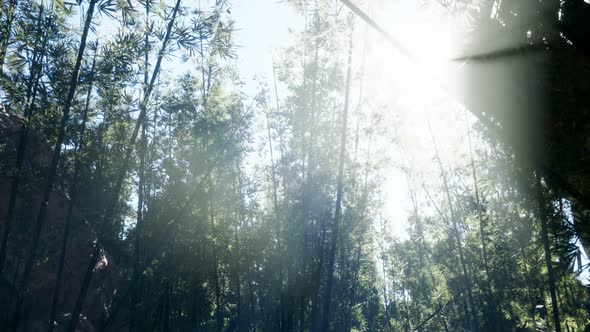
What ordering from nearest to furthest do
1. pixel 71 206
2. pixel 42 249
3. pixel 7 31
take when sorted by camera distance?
pixel 7 31, pixel 71 206, pixel 42 249

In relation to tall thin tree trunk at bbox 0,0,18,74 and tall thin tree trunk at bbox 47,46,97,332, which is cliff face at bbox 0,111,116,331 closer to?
tall thin tree trunk at bbox 47,46,97,332

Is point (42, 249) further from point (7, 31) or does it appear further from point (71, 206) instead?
point (7, 31)

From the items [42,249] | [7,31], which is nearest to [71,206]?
Result: [42,249]

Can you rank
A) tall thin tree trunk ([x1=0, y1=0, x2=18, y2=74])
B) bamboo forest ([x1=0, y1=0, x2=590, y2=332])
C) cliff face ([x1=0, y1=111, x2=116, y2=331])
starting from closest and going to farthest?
bamboo forest ([x1=0, y1=0, x2=590, y2=332]) < tall thin tree trunk ([x1=0, y1=0, x2=18, y2=74]) < cliff face ([x1=0, y1=111, x2=116, y2=331])

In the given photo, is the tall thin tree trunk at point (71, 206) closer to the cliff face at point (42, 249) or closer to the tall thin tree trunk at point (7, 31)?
→ the cliff face at point (42, 249)

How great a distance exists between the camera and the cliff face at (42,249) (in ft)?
22.8

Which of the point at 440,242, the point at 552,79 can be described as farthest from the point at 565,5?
the point at 440,242

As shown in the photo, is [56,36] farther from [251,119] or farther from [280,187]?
[280,187]

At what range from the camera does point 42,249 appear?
7.38 metres

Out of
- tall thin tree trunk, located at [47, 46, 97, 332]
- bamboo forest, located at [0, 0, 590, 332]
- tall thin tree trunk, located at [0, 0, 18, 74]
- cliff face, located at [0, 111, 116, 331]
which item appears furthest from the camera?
cliff face, located at [0, 111, 116, 331]

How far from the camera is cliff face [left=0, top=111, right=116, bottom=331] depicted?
22.8 feet

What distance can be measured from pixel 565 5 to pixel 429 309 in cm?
1427

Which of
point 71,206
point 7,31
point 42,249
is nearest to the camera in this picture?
point 7,31

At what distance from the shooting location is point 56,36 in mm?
5465
